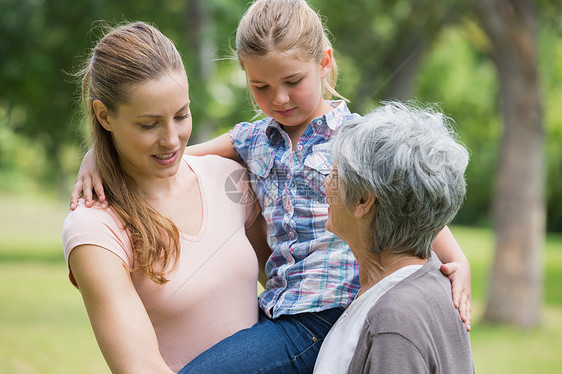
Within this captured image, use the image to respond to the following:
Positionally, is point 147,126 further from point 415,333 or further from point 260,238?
point 415,333

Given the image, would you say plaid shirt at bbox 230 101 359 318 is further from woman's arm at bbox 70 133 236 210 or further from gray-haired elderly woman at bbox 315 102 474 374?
woman's arm at bbox 70 133 236 210

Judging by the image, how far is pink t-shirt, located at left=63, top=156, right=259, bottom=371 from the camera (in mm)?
2264

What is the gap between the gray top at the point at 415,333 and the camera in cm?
192

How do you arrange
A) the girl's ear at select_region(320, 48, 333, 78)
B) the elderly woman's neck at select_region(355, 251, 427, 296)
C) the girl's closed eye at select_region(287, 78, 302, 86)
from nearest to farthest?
the elderly woman's neck at select_region(355, 251, 427, 296) < the girl's closed eye at select_region(287, 78, 302, 86) < the girl's ear at select_region(320, 48, 333, 78)

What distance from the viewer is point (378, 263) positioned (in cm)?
225

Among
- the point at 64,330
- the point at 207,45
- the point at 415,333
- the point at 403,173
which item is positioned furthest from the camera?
the point at 207,45

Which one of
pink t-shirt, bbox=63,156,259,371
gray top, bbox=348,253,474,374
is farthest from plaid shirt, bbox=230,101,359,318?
gray top, bbox=348,253,474,374

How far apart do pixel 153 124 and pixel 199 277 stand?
0.57 metres

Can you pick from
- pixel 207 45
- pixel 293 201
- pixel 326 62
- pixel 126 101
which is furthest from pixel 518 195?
pixel 126 101

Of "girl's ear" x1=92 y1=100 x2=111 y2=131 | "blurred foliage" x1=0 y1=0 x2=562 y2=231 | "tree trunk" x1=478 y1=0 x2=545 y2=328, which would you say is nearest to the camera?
"girl's ear" x1=92 y1=100 x2=111 y2=131

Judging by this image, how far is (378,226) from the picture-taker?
219 centimetres

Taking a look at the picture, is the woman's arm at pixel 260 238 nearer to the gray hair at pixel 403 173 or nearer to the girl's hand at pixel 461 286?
the gray hair at pixel 403 173

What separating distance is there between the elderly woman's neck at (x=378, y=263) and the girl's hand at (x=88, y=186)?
3.03 ft

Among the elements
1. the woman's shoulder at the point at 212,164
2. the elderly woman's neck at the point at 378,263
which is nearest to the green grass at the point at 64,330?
the woman's shoulder at the point at 212,164
